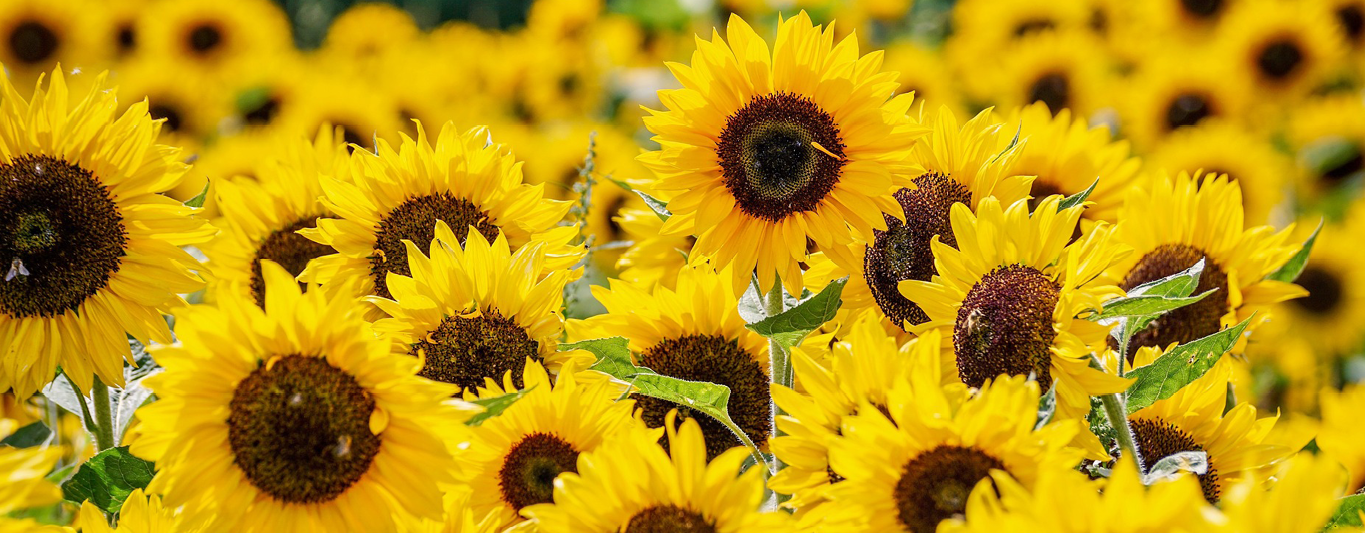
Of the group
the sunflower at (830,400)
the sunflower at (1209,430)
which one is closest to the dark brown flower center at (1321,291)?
the sunflower at (1209,430)

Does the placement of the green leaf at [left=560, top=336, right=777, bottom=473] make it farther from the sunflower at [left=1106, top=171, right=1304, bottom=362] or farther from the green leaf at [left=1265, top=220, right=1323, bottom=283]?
the green leaf at [left=1265, top=220, right=1323, bottom=283]

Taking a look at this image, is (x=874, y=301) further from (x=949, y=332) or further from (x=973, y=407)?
(x=973, y=407)

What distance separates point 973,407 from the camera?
763 mm

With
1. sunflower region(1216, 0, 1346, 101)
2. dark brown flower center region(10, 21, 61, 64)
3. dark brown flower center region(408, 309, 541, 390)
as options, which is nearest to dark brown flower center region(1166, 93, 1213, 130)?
sunflower region(1216, 0, 1346, 101)

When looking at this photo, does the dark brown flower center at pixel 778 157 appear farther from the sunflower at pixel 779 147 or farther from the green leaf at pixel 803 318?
the green leaf at pixel 803 318

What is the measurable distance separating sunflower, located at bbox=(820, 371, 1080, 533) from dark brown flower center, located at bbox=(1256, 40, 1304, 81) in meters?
2.90

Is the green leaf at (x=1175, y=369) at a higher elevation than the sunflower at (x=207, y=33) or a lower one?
higher

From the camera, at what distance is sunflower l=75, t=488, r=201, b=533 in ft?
2.92

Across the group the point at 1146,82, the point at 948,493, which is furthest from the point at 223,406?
the point at 1146,82

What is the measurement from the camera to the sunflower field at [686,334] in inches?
31.1

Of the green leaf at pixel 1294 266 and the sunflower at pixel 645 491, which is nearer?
the sunflower at pixel 645 491

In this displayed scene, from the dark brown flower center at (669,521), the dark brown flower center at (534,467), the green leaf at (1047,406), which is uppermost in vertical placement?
the green leaf at (1047,406)

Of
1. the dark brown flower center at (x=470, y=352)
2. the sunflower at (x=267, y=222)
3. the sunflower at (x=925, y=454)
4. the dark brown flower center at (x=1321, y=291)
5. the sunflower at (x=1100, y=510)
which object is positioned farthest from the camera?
the dark brown flower center at (x=1321, y=291)

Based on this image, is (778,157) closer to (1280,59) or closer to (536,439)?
(536,439)
